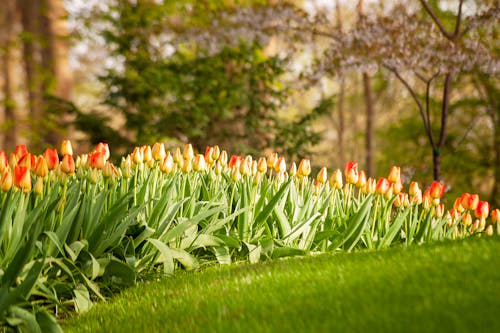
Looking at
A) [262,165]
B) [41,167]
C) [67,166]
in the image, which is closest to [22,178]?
[41,167]

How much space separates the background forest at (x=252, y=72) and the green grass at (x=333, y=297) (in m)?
5.52

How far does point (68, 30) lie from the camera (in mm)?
12930

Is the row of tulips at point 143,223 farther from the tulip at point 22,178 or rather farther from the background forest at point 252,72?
the background forest at point 252,72

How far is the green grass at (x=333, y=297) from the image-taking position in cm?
252

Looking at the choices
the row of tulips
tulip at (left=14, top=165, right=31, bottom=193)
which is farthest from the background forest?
tulip at (left=14, top=165, right=31, bottom=193)

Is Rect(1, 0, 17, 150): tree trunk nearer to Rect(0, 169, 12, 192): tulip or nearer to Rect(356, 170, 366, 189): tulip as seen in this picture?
Rect(356, 170, 366, 189): tulip

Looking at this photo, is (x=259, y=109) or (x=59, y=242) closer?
(x=59, y=242)

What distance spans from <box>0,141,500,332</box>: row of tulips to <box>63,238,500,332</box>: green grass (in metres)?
0.31

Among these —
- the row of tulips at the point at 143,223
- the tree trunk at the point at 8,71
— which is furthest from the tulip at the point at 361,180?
the tree trunk at the point at 8,71

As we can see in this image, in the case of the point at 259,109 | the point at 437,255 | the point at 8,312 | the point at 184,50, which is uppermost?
the point at 184,50

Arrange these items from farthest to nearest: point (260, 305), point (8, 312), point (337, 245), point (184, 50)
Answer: point (184, 50) < point (337, 245) < point (8, 312) < point (260, 305)

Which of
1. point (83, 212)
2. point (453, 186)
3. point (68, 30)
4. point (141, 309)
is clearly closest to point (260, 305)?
point (141, 309)

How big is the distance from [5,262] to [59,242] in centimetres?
33

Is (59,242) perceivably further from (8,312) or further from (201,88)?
(201,88)
